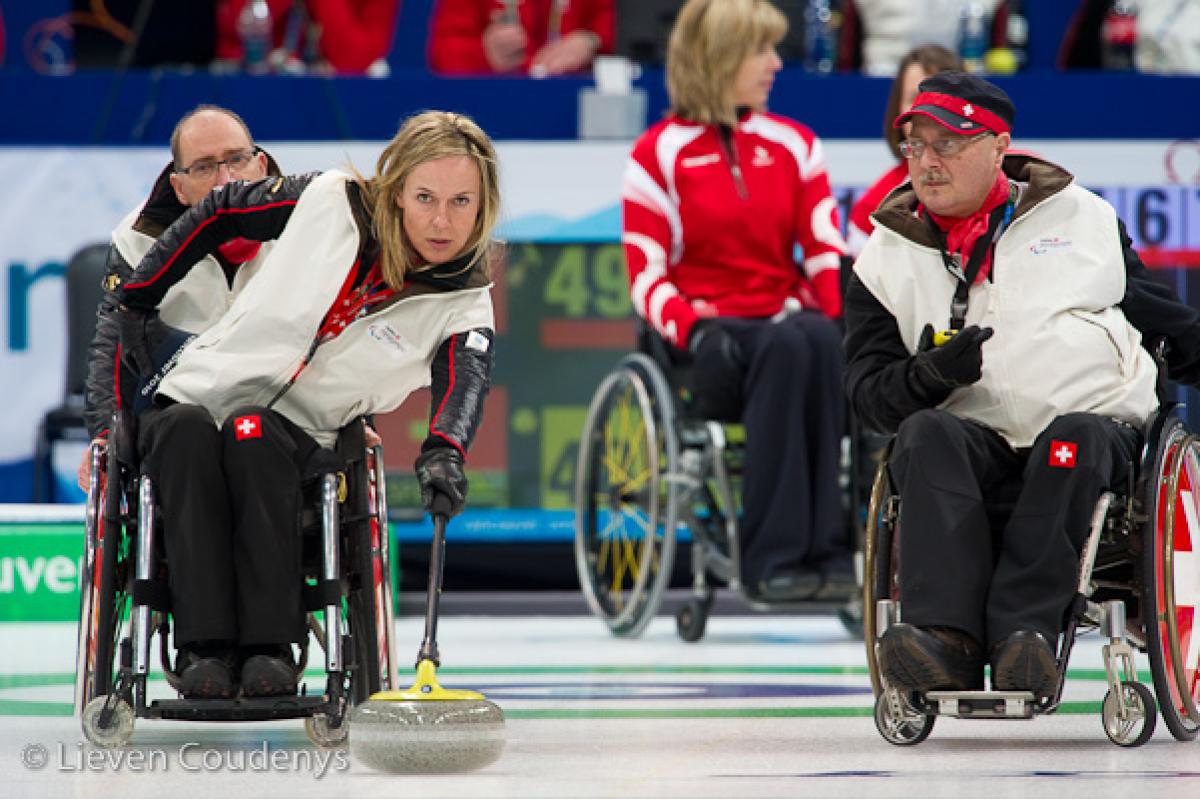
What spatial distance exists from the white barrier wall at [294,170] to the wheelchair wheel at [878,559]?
9.84 feet

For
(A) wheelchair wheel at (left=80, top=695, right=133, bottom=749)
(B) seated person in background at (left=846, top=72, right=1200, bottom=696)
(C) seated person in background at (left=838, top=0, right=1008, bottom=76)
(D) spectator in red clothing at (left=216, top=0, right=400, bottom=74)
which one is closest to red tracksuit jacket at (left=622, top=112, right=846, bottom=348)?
(C) seated person in background at (left=838, top=0, right=1008, bottom=76)

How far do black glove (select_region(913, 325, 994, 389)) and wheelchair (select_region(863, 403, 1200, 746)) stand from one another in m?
0.16

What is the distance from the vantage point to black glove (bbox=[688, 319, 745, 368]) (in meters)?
4.66

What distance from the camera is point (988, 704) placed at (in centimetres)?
278

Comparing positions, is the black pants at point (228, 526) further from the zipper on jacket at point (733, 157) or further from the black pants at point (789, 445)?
the zipper on jacket at point (733, 157)

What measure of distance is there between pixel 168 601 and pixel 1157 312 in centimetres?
157

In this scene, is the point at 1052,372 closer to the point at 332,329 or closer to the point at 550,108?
the point at 332,329

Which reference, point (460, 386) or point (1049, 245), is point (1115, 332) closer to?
point (1049, 245)

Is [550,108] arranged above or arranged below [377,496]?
above

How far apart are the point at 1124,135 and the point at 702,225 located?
1818 mm

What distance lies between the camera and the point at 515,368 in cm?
595

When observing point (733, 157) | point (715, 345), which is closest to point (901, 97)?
point (733, 157)

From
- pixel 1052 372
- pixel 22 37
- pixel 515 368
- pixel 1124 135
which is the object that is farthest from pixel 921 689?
pixel 22 37

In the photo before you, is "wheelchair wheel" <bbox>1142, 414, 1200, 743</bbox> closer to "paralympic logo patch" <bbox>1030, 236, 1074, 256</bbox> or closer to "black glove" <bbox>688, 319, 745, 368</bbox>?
"paralympic logo patch" <bbox>1030, 236, 1074, 256</bbox>
